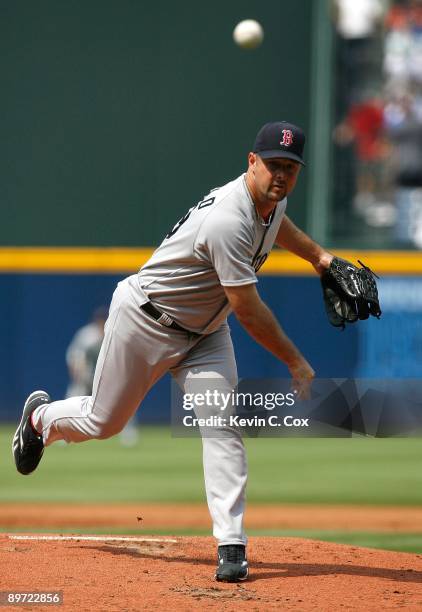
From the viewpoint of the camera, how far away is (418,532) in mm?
6938

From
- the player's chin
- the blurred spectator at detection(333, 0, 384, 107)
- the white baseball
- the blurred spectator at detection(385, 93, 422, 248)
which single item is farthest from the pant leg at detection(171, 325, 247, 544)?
the blurred spectator at detection(333, 0, 384, 107)

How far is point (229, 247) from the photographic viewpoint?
4043 mm

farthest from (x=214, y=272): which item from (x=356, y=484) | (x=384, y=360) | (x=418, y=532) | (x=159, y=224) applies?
(x=159, y=224)

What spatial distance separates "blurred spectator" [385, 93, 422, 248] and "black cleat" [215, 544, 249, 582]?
938 cm

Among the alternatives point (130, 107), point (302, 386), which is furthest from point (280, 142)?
point (130, 107)

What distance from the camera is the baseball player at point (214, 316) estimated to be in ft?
13.4

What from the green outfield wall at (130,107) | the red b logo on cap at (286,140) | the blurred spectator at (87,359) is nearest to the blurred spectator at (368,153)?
the green outfield wall at (130,107)

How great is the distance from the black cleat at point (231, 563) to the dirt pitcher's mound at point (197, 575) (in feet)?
0.12

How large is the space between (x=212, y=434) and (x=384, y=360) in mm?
8500

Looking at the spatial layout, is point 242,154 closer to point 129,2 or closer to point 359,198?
point 359,198

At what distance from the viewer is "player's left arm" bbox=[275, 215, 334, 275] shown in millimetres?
4516

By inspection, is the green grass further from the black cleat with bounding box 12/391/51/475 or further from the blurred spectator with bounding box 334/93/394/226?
the black cleat with bounding box 12/391/51/475

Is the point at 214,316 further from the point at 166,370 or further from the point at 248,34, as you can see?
the point at 248,34

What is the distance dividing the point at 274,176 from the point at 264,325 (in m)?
0.54
